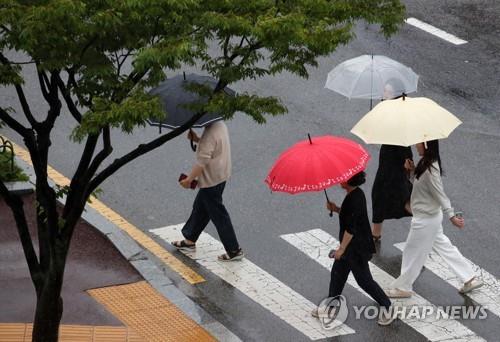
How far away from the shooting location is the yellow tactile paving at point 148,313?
1021cm

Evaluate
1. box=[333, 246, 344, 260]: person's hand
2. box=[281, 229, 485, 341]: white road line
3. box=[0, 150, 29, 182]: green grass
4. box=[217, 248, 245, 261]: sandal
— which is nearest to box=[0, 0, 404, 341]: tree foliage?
box=[333, 246, 344, 260]: person's hand

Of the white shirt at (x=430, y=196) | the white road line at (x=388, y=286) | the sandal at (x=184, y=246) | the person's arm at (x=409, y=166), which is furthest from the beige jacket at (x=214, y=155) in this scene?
the white shirt at (x=430, y=196)

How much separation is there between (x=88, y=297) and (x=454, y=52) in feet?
28.4

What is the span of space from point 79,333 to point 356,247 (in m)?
2.57

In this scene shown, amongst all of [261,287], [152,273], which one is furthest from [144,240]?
[261,287]

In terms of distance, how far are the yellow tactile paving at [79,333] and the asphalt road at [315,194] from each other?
0.97m

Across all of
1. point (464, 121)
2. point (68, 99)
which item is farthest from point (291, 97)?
point (68, 99)

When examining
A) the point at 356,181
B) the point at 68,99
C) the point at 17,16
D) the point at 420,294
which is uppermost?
the point at 17,16

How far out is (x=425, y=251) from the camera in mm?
10922

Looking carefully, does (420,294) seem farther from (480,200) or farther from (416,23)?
(416,23)

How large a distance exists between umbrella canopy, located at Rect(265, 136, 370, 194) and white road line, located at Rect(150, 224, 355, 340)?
4.97ft

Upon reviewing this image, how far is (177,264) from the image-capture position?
11.7 meters

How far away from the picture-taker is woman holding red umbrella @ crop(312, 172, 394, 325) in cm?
1008

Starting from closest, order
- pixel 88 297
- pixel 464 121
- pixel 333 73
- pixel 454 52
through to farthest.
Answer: pixel 88 297, pixel 333 73, pixel 464 121, pixel 454 52
